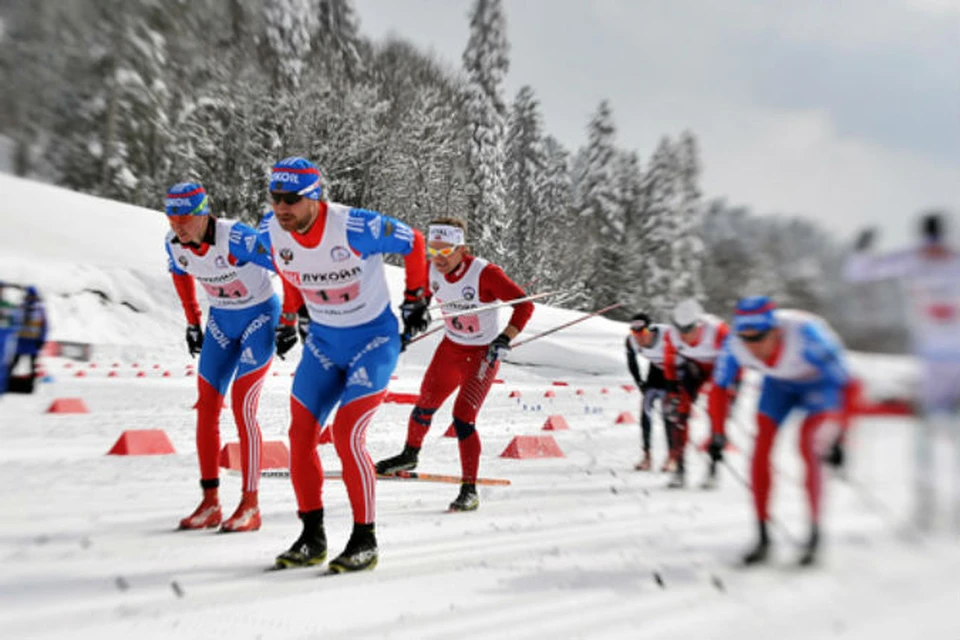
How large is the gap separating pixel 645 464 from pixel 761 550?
471 mm

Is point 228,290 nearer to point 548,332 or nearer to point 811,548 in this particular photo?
point 548,332

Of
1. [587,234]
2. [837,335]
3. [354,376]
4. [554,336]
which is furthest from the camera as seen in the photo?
[354,376]

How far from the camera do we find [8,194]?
3.10ft

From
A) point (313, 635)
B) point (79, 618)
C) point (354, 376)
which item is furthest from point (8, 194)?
point (354, 376)

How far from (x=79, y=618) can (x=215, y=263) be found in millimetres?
1665

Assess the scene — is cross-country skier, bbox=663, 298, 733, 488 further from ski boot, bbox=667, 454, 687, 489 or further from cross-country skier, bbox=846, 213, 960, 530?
cross-country skier, bbox=846, 213, 960, 530

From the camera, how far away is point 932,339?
598mm

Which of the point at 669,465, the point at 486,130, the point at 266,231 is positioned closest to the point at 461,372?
the point at 266,231

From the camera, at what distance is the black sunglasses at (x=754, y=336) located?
726 millimetres

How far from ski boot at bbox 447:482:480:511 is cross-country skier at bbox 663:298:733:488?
8.65ft

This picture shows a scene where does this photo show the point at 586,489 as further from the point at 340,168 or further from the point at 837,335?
the point at 340,168

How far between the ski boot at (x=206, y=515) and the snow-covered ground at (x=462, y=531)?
6 centimetres

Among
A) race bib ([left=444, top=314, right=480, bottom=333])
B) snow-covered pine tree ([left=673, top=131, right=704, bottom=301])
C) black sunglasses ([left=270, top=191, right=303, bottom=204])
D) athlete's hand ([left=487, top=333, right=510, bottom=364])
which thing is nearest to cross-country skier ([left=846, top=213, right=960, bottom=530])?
snow-covered pine tree ([left=673, top=131, right=704, bottom=301])

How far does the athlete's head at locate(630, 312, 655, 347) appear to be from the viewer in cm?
106
